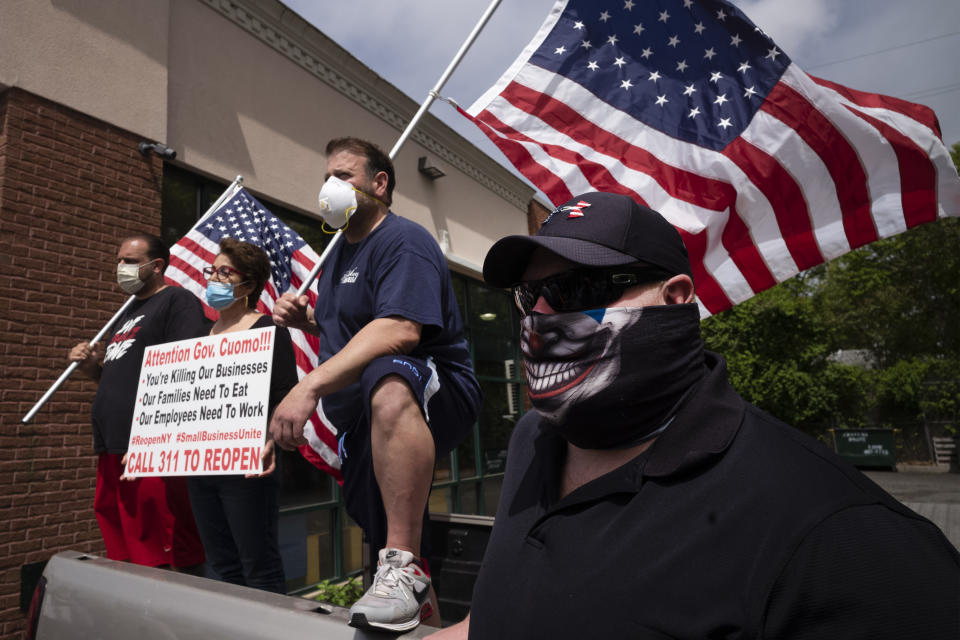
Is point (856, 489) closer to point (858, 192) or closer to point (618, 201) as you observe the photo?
point (618, 201)

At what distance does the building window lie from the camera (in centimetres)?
710

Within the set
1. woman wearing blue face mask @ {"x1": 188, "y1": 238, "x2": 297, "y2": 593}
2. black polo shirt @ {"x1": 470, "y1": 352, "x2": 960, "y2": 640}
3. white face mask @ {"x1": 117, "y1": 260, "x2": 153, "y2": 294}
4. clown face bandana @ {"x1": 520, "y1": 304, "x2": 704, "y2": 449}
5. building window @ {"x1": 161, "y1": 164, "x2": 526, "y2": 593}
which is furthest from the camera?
building window @ {"x1": 161, "y1": 164, "x2": 526, "y2": 593}

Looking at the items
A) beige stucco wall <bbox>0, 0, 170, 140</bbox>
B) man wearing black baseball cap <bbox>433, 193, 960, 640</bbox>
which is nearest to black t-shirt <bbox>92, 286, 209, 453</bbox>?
man wearing black baseball cap <bbox>433, 193, 960, 640</bbox>

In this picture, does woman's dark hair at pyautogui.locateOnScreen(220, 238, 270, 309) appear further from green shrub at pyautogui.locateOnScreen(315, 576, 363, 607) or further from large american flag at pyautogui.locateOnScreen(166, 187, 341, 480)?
green shrub at pyautogui.locateOnScreen(315, 576, 363, 607)

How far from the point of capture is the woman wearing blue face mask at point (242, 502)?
9.56ft

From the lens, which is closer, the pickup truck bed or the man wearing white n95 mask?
the pickup truck bed

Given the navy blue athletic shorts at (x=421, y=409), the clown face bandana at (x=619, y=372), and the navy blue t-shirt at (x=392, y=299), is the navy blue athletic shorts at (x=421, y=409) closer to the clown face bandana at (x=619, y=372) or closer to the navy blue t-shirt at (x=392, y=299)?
the navy blue t-shirt at (x=392, y=299)

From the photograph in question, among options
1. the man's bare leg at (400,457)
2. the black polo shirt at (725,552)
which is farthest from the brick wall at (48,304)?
the black polo shirt at (725,552)

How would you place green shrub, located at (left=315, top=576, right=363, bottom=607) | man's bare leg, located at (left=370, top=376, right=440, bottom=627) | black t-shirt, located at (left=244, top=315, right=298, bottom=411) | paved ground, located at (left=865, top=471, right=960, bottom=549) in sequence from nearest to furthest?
man's bare leg, located at (left=370, top=376, right=440, bottom=627) < black t-shirt, located at (left=244, top=315, right=298, bottom=411) < green shrub, located at (left=315, top=576, right=363, bottom=607) < paved ground, located at (left=865, top=471, right=960, bottom=549)

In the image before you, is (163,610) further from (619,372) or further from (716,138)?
(716,138)

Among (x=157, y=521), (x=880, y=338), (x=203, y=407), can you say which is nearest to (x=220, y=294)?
(x=203, y=407)

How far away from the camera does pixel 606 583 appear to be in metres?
1.07

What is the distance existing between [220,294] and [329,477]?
499 cm

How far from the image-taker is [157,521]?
3549mm
